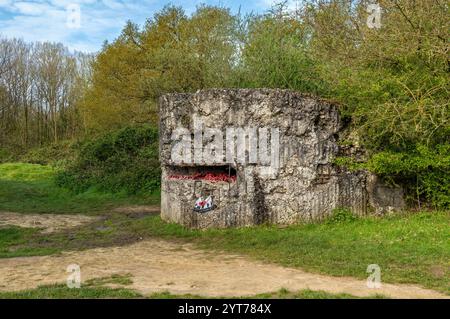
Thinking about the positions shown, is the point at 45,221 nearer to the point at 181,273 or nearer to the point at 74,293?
the point at 181,273

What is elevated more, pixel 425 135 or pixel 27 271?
pixel 425 135

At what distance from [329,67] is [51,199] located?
11.0 metres

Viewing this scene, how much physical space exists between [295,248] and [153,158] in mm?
11915

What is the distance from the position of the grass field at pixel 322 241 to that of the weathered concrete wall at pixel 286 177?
1.35 feet

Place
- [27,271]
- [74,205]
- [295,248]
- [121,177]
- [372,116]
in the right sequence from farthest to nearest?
[121,177] < [74,205] < [372,116] < [295,248] < [27,271]

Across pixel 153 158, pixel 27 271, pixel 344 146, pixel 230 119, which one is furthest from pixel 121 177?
pixel 27 271

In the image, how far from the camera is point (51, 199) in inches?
754

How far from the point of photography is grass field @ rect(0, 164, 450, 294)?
8.22 metres

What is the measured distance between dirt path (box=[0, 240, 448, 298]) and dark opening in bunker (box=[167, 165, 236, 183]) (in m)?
2.20

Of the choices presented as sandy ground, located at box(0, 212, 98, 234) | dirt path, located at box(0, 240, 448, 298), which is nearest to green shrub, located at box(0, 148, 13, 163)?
sandy ground, located at box(0, 212, 98, 234)

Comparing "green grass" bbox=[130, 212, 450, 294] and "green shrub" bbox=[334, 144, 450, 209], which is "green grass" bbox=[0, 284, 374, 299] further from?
"green shrub" bbox=[334, 144, 450, 209]

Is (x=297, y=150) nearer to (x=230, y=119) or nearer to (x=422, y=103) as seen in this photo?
(x=230, y=119)

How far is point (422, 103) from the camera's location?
10.8m

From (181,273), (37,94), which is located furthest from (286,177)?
(37,94)
